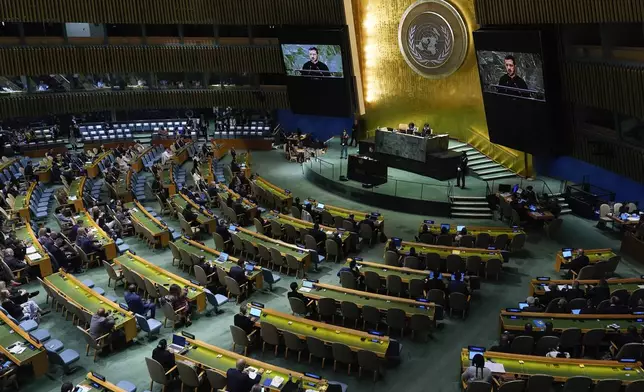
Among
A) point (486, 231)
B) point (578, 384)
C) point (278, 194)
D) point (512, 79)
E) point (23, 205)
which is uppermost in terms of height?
point (512, 79)

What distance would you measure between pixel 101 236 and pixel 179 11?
16.2m

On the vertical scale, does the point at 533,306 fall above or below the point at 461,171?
below

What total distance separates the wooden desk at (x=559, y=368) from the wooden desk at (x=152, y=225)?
1083 cm

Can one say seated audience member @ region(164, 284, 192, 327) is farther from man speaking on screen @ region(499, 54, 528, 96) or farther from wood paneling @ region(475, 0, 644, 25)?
man speaking on screen @ region(499, 54, 528, 96)

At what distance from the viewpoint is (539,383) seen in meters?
9.45

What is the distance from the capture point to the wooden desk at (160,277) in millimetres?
13266

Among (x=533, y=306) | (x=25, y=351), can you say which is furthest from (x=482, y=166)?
(x=25, y=351)

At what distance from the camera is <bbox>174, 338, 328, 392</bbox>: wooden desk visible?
31.1ft

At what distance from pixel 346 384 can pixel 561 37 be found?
47.9 feet

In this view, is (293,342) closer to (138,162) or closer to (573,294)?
(573,294)

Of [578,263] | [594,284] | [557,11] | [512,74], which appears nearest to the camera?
[594,284]

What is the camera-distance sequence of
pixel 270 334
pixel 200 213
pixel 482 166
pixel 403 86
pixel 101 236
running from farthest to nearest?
pixel 403 86 < pixel 482 166 < pixel 200 213 < pixel 101 236 < pixel 270 334

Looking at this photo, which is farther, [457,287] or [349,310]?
[457,287]

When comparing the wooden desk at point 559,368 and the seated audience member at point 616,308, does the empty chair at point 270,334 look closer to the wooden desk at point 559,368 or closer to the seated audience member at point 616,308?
the wooden desk at point 559,368
